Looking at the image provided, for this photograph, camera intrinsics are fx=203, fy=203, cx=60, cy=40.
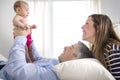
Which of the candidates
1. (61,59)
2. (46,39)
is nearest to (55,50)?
(46,39)

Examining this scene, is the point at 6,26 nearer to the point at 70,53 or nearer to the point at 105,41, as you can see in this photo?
the point at 70,53

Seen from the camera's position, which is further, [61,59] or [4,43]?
[4,43]

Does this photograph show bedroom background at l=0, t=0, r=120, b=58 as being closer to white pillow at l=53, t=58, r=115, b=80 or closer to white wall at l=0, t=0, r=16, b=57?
white wall at l=0, t=0, r=16, b=57

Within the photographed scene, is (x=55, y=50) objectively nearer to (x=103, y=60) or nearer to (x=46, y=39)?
(x=46, y=39)

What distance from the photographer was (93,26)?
1405 mm

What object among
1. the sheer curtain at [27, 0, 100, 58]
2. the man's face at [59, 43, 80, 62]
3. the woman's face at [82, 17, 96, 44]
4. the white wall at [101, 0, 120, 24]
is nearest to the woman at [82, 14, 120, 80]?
the woman's face at [82, 17, 96, 44]

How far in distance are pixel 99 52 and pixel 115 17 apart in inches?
94.6

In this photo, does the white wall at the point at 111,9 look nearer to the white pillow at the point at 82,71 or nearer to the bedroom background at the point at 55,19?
the bedroom background at the point at 55,19

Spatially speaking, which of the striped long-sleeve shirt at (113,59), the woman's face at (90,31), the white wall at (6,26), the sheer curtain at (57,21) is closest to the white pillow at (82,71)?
the striped long-sleeve shirt at (113,59)

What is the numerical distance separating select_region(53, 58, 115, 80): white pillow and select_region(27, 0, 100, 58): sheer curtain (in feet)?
7.46

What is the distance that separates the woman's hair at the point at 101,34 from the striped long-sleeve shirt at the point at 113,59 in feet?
0.13

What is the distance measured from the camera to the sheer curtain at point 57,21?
337cm

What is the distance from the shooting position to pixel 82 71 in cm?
107

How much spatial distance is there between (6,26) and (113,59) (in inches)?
102
